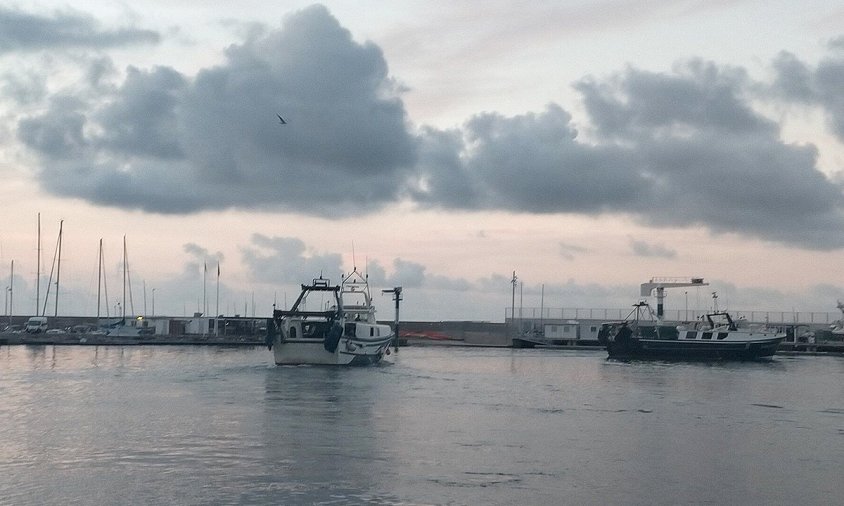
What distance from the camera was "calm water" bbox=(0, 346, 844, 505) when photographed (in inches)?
1006

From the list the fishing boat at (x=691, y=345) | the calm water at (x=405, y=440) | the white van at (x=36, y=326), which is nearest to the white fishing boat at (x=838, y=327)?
the fishing boat at (x=691, y=345)

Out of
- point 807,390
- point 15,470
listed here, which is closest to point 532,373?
point 807,390

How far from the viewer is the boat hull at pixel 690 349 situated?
9869 centimetres

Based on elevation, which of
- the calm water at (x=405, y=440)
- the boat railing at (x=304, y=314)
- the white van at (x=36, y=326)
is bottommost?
the calm water at (x=405, y=440)

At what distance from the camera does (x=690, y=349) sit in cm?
9862

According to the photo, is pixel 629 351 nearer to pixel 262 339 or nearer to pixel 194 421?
pixel 262 339

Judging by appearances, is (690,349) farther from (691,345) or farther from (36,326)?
(36,326)

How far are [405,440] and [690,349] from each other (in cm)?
6998

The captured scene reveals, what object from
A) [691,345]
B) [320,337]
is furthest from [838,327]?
[320,337]

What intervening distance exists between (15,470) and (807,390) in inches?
2005

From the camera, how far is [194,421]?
126 ft

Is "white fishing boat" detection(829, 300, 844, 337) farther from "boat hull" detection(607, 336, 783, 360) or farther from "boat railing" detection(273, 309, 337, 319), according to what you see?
"boat railing" detection(273, 309, 337, 319)

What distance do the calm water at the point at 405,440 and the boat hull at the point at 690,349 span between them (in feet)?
108

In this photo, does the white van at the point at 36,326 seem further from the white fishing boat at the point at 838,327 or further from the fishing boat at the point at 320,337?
the white fishing boat at the point at 838,327
